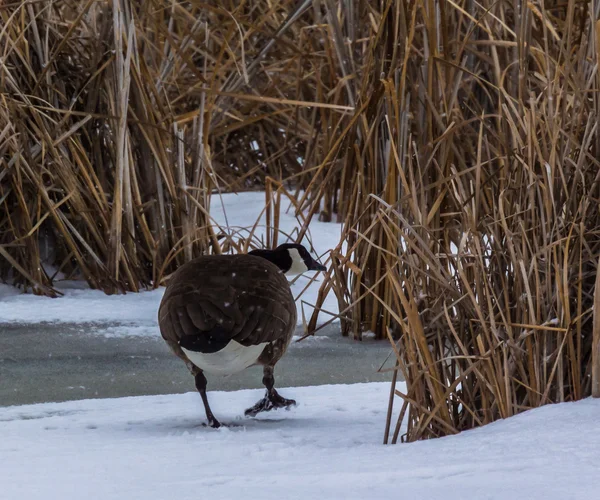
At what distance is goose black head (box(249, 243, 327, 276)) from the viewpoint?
4.31m

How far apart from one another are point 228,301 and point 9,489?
1049 mm

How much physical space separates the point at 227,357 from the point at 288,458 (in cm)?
69

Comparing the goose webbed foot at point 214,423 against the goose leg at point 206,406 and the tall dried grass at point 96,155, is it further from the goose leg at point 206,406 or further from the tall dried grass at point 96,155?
the tall dried grass at point 96,155

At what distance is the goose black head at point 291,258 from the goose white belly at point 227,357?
1.21m

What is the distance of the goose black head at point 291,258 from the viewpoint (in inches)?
170

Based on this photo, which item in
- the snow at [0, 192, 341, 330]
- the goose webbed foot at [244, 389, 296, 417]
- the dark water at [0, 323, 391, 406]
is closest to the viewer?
the goose webbed foot at [244, 389, 296, 417]

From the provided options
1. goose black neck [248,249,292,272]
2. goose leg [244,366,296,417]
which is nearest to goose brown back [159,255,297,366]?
goose leg [244,366,296,417]

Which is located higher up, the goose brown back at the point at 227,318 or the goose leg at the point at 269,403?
the goose brown back at the point at 227,318

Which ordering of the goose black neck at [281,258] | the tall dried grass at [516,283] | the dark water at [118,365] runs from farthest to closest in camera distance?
the goose black neck at [281,258]
the dark water at [118,365]
the tall dried grass at [516,283]

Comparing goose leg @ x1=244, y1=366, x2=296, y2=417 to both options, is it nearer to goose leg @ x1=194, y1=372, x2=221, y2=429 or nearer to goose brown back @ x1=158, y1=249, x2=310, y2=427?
goose brown back @ x1=158, y1=249, x2=310, y2=427

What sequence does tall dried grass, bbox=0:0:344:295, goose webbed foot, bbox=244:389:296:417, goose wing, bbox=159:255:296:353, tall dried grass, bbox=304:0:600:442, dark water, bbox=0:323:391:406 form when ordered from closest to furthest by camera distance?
1. tall dried grass, bbox=304:0:600:442
2. goose wing, bbox=159:255:296:353
3. goose webbed foot, bbox=244:389:296:417
4. dark water, bbox=0:323:391:406
5. tall dried grass, bbox=0:0:344:295

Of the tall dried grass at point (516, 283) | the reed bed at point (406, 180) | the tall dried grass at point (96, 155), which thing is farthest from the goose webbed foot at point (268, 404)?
the tall dried grass at point (96, 155)

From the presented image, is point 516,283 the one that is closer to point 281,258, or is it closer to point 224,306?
point 224,306

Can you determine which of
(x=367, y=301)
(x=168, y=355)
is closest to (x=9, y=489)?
(x=168, y=355)
